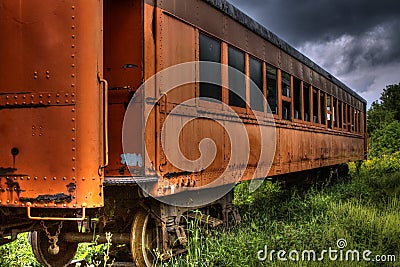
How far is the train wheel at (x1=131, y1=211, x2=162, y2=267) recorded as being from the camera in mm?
5266

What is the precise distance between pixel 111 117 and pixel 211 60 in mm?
1696

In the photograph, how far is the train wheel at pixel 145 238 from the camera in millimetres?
5266

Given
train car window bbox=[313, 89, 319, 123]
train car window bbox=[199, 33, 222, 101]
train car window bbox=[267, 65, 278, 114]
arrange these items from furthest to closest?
train car window bbox=[313, 89, 319, 123] < train car window bbox=[267, 65, 278, 114] < train car window bbox=[199, 33, 222, 101]

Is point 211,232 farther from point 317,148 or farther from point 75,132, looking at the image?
point 317,148

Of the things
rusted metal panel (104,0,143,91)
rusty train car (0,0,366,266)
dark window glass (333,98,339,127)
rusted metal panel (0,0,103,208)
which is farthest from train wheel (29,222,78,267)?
dark window glass (333,98,339,127)

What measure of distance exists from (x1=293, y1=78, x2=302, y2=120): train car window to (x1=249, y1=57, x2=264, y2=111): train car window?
232 centimetres

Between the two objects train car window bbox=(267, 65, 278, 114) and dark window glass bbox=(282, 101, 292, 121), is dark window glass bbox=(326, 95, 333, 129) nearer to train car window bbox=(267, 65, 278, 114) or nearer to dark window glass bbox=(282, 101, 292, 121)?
dark window glass bbox=(282, 101, 292, 121)

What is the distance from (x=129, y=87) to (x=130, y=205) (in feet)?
4.34

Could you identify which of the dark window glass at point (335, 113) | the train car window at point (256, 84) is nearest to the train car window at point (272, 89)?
the train car window at point (256, 84)

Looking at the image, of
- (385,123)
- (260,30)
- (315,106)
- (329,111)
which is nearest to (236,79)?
(260,30)

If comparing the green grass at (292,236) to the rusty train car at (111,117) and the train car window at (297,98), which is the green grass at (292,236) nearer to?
the rusty train car at (111,117)

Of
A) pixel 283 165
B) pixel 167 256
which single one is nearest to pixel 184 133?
pixel 167 256

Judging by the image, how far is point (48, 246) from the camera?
230 inches

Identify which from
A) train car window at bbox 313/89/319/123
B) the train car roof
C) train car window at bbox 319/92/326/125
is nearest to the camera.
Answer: the train car roof
